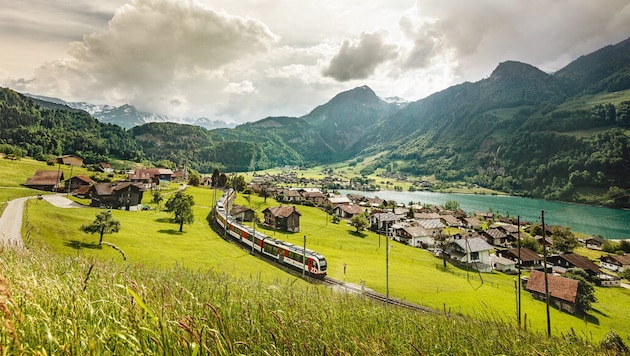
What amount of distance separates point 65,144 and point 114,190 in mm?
111525

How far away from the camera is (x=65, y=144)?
14275 cm

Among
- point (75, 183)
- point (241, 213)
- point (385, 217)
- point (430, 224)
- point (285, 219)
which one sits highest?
point (75, 183)

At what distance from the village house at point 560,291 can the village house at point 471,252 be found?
15.1 meters

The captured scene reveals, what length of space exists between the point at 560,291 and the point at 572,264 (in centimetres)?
2794

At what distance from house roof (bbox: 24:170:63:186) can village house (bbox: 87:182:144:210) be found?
1179 cm

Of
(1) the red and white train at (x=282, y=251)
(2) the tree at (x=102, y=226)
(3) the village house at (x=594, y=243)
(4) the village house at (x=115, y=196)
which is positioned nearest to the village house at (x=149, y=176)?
(4) the village house at (x=115, y=196)

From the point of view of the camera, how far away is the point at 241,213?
71.7 metres

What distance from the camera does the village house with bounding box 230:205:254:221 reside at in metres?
70.7

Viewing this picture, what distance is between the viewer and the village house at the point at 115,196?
61.2m

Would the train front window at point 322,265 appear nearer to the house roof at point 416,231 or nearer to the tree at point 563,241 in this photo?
the house roof at point 416,231

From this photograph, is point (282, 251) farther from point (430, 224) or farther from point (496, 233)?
point (496, 233)

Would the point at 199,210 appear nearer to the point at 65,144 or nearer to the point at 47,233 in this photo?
the point at 47,233

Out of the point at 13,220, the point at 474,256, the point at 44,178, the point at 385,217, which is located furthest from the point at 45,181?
the point at 474,256

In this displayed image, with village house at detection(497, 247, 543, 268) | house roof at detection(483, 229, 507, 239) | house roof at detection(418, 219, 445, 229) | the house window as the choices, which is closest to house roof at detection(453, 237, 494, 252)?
the house window
